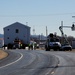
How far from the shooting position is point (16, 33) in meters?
118

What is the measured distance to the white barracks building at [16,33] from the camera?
11775 cm

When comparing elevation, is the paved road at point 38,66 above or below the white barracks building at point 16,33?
below

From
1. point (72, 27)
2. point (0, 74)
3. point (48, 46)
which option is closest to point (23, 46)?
point (72, 27)

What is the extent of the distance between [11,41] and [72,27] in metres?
41.4

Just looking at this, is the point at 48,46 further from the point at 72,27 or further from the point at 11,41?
the point at 11,41

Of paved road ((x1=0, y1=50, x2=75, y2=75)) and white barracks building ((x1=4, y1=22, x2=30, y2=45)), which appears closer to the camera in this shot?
paved road ((x1=0, y1=50, x2=75, y2=75))

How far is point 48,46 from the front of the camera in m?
67.6

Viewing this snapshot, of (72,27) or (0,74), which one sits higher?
(72,27)

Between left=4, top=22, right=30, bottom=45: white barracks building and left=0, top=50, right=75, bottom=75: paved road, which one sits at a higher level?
left=4, top=22, right=30, bottom=45: white barracks building

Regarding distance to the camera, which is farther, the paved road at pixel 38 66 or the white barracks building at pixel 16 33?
the white barracks building at pixel 16 33

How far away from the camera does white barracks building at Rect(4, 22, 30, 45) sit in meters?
118

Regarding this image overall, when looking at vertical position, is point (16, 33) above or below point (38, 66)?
above

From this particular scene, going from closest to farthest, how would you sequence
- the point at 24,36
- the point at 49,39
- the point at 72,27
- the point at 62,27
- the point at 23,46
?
the point at 49,39 < the point at 72,27 < the point at 62,27 < the point at 23,46 < the point at 24,36

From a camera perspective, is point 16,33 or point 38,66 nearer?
point 38,66
